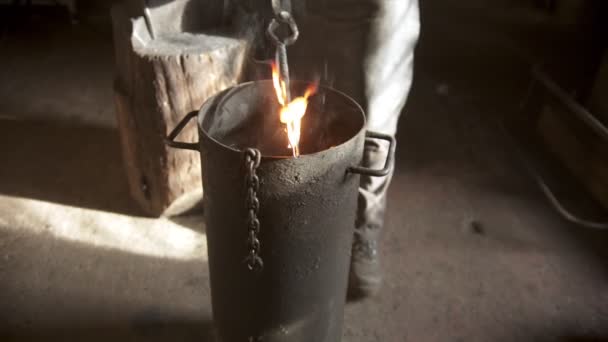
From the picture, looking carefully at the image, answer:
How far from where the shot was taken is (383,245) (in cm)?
202

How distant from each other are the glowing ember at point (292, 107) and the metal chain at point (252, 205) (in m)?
0.24

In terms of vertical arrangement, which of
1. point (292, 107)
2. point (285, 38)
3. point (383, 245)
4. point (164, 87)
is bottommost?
point (383, 245)

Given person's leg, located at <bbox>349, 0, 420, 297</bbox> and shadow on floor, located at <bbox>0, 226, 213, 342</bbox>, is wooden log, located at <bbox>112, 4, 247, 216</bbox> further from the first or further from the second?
person's leg, located at <bbox>349, 0, 420, 297</bbox>

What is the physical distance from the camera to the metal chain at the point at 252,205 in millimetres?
906

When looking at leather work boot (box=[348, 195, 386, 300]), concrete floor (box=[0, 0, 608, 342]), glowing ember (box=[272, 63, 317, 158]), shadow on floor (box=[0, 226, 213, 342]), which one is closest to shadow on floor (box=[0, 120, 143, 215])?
concrete floor (box=[0, 0, 608, 342])

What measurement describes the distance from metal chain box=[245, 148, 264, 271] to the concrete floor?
2.31 ft

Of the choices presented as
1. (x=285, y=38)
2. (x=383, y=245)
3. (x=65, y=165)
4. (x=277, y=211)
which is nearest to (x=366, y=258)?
(x=383, y=245)

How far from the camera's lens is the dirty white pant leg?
155 cm

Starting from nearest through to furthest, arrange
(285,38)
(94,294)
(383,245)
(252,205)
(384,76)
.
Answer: (252,205) < (285,38) < (384,76) < (94,294) < (383,245)

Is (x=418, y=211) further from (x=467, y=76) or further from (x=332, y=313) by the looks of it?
(x=467, y=76)

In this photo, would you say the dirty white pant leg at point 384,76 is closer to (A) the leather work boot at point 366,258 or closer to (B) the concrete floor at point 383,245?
(A) the leather work boot at point 366,258

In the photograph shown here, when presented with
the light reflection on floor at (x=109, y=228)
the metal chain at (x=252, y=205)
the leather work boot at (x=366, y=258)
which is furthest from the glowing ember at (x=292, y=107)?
the light reflection on floor at (x=109, y=228)

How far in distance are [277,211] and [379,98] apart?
2.52ft

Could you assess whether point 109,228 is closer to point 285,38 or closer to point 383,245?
point 383,245
